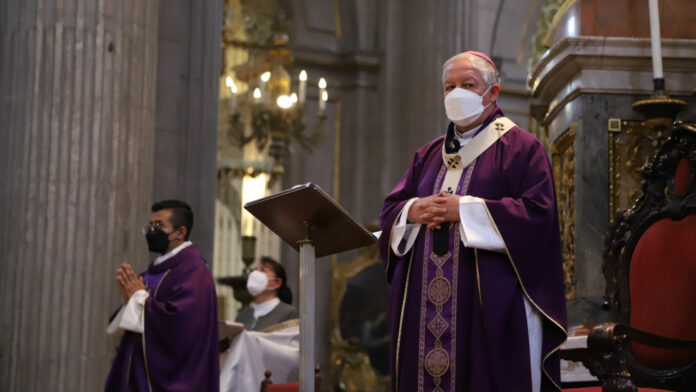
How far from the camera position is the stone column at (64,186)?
19.9 ft

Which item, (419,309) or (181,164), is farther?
(181,164)

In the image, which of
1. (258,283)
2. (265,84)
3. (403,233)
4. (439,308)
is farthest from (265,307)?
(265,84)

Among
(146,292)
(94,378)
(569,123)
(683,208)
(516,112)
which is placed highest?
(516,112)

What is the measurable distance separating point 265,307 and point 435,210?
15.9ft

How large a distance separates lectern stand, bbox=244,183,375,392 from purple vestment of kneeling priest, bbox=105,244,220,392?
1.77 m

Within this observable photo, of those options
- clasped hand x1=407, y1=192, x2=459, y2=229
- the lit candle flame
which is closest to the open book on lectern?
clasped hand x1=407, y1=192, x2=459, y2=229

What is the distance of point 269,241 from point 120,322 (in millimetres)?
8615

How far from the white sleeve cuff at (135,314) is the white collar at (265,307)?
2.73 meters

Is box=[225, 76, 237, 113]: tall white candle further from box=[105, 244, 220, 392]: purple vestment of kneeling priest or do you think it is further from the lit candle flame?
box=[105, 244, 220, 392]: purple vestment of kneeling priest

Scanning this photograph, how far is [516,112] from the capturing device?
1527 centimetres

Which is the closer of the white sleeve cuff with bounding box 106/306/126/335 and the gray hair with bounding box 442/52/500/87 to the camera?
the gray hair with bounding box 442/52/500/87

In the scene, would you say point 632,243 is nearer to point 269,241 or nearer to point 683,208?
point 683,208

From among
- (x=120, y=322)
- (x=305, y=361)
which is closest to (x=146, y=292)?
(x=120, y=322)

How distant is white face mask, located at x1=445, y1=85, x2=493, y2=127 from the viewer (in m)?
3.93
